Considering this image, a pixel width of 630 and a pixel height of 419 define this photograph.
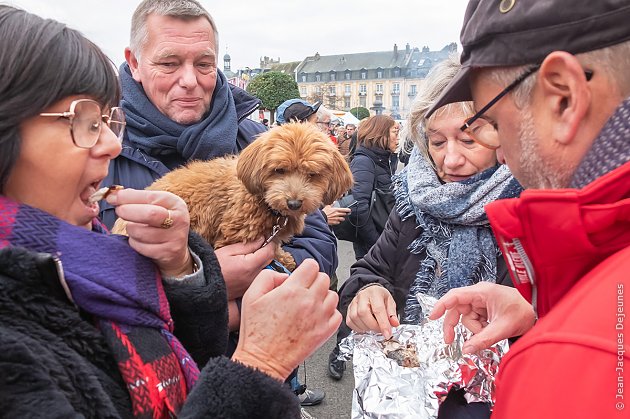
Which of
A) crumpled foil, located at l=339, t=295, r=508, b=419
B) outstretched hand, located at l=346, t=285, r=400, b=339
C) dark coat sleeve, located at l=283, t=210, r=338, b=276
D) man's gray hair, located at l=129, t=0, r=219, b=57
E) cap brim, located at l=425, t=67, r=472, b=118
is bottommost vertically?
crumpled foil, located at l=339, t=295, r=508, b=419

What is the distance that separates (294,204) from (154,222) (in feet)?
4.97

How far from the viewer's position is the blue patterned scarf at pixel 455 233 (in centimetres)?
227

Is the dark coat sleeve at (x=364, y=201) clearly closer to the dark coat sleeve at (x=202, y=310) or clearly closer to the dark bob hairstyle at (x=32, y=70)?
the dark coat sleeve at (x=202, y=310)

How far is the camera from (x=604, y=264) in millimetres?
890

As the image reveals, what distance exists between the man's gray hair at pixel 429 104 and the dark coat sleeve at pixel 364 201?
2.54 m

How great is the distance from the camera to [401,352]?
1825 mm

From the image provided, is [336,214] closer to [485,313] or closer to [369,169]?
[369,169]

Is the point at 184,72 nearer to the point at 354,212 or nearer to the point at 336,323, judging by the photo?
the point at 336,323

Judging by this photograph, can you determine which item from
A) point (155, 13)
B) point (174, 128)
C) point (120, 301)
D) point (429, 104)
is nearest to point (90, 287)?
point (120, 301)

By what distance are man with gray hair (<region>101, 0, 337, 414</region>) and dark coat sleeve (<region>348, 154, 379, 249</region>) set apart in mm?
2940

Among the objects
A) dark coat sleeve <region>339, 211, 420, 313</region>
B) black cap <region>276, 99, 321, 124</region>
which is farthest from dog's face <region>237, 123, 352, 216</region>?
black cap <region>276, 99, 321, 124</region>

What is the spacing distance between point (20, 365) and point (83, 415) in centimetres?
17

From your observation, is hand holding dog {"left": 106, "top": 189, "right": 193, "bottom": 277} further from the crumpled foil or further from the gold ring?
the crumpled foil

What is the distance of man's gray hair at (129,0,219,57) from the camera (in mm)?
2223
